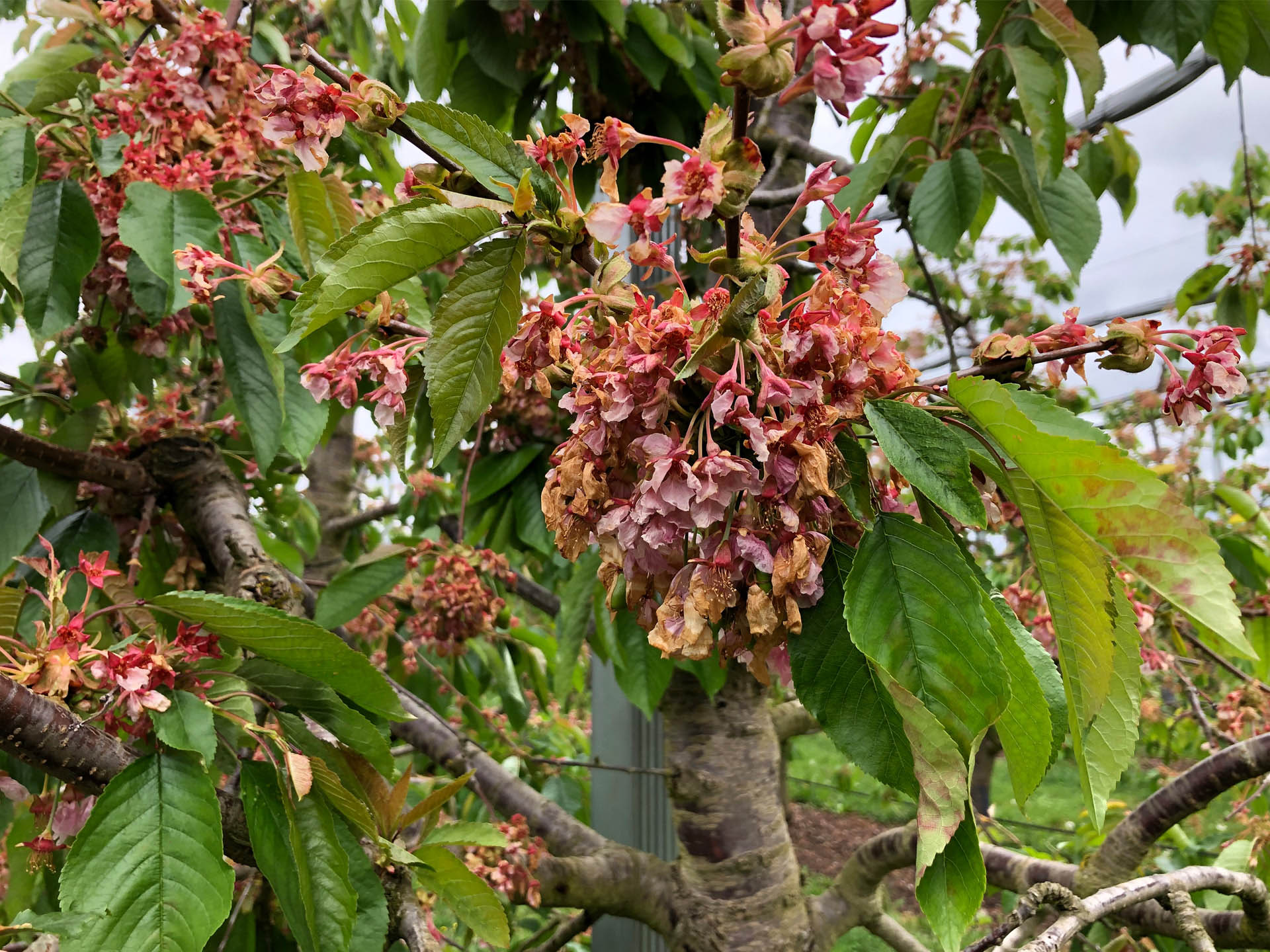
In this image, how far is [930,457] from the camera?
387mm

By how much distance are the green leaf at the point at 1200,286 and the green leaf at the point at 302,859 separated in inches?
67.6

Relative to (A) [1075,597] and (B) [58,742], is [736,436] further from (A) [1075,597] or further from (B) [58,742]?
(B) [58,742]

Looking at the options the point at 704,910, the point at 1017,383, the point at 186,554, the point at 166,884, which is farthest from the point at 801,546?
the point at 186,554

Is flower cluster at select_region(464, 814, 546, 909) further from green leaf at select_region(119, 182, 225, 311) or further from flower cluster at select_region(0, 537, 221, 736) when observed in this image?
green leaf at select_region(119, 182, 225, 311)

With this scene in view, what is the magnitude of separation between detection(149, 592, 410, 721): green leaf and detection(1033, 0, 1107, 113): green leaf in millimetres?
953

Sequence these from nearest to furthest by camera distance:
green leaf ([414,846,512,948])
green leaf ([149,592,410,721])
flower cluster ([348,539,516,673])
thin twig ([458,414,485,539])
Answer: green leaf ([149,592,410,721]), green leaf ([414,846,512,948]), thin twig ([458,414,485,539]), flower cluster ([348,539,516,673])

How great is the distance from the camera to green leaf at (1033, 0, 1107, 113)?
0.91 metres

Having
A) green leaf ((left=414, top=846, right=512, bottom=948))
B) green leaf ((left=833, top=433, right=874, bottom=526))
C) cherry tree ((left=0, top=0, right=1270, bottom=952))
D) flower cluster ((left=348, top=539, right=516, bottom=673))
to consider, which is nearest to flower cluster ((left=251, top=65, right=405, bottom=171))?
cherry tree ((left=0, top=0, right=1270, bottom=952))

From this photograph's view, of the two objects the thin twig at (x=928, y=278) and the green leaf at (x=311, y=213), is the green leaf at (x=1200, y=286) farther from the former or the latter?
the green leaf at (x=311, y=213)

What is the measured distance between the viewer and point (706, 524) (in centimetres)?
38

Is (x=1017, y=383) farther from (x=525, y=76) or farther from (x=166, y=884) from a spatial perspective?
(x=525, y=76)

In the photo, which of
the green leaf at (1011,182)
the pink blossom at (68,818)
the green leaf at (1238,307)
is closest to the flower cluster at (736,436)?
the pink blossom at (68,818)

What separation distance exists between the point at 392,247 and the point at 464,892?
615 mm

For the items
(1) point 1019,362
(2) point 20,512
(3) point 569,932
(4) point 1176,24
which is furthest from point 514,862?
(4) point 1176,24
